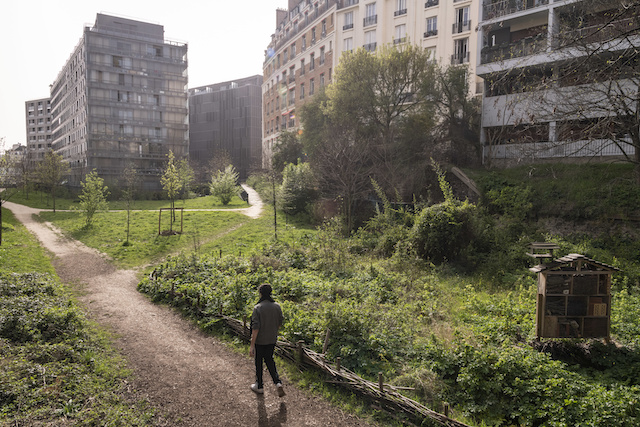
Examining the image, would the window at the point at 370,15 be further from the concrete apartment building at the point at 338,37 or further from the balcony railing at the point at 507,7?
the balcony railing at the point at 507,7

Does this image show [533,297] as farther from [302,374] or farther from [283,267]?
[283,267]

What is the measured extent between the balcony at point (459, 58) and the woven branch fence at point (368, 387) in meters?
31.8

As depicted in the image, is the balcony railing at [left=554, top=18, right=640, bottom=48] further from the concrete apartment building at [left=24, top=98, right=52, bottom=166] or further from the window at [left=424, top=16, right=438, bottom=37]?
the concrete apartment building at [left=24, top=98, right=52, bottom=166]

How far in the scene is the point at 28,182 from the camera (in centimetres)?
4294

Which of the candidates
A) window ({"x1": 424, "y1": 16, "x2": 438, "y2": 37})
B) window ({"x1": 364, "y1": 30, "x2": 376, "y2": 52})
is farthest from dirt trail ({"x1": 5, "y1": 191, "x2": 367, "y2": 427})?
window ({"x1": 364, "y1": 30, "x2": 376, "y2": 52})

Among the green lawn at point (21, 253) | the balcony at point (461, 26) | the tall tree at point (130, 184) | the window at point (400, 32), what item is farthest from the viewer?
the tall tree at point (130, 184)

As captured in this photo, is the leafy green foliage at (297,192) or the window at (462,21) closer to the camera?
the leafy green foliage at (297,192)

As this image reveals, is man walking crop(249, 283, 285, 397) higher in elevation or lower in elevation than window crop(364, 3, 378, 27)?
lower

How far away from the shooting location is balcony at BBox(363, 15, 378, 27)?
38.7 meters

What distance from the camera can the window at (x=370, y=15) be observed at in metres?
38.8

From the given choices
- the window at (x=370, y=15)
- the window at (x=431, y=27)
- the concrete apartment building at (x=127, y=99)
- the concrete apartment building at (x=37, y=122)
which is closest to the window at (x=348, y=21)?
the window at (x=370, y=15)

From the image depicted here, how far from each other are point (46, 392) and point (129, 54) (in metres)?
59.0

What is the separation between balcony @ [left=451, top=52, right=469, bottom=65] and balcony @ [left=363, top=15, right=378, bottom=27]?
9494 millimetres

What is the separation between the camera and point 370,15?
128ft
